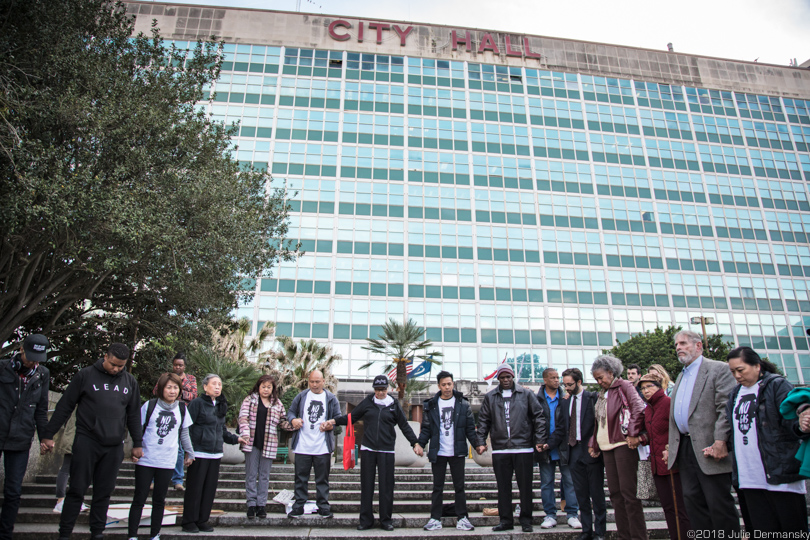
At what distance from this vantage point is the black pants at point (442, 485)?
6.17 meters

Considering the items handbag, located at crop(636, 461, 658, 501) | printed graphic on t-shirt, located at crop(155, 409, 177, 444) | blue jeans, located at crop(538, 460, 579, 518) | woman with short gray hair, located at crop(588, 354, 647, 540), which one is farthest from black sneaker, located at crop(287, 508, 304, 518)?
handbag, located at crop(636, 461, 658, 501)

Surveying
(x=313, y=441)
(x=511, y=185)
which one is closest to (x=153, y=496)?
(x=313, y=441)

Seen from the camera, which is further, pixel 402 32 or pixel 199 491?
pixel 402 32

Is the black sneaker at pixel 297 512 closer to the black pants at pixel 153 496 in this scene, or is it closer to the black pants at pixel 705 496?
the black pants at pixel 153 496

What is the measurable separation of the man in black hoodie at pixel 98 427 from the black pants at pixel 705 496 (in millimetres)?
5316

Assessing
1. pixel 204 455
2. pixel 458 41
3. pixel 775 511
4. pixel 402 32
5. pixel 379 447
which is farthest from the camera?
pixel 458 41

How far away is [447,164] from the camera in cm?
3934

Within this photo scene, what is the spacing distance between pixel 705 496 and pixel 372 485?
3.61 meters

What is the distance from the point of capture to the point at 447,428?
6465 mm

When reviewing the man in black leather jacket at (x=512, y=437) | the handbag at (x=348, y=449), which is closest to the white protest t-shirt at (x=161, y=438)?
the handbag at (x=348, y=449)

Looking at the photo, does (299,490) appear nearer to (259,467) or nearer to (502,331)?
(259,467)

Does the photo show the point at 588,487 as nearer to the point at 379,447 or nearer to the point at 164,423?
the point at 379,447

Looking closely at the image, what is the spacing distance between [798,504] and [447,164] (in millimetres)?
36970

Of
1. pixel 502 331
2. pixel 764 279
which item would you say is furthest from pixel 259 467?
pixel 764 279
